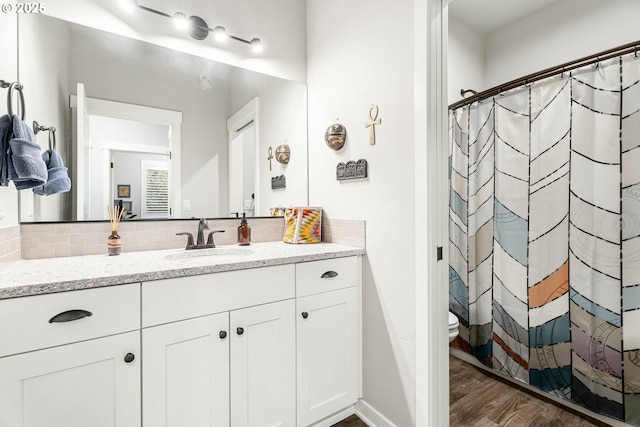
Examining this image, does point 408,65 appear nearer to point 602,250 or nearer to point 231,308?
point 231,308

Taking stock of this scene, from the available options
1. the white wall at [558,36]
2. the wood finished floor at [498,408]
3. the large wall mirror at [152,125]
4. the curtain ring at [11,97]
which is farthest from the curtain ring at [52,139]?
the white wall at [558,36]

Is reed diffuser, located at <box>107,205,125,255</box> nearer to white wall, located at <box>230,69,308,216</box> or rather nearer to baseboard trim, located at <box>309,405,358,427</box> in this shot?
white wall, located at <box>230,69,308,216</box>

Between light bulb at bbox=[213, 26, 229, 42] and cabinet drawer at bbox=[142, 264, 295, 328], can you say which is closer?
cabinet drawer at bbox=[142, 264, 295, 328]

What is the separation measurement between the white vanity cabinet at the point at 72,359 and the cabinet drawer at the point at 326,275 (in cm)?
67

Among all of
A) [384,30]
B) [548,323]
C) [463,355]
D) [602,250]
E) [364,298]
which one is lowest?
[463,355]

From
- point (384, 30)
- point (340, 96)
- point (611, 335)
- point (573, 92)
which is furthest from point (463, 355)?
point (384, 30)

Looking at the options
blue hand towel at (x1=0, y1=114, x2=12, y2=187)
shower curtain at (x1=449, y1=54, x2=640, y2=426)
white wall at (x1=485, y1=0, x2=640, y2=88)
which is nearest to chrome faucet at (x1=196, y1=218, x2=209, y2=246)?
blue hand towel at (x1=0, y1=114, x2=12, y2=187)

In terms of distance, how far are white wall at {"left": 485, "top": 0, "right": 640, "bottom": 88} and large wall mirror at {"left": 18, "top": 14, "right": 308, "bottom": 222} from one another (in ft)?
5.84

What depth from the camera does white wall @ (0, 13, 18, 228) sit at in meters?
1.11

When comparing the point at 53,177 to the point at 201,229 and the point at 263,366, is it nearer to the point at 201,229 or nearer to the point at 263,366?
the point at 201,229

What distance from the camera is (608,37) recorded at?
1964mm

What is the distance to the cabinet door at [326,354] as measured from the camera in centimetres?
142

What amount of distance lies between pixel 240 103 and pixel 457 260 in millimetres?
1961

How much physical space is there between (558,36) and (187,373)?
3137mm
